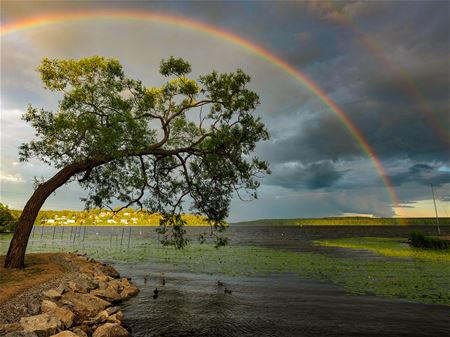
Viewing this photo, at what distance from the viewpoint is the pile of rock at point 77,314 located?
13316mm

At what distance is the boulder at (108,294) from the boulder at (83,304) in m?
2.24

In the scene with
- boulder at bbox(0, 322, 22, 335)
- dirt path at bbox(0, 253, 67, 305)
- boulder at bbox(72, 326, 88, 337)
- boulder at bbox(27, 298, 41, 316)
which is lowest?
boulder at bbox(72, 326, 88, 337)

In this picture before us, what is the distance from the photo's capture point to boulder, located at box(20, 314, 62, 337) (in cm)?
1307

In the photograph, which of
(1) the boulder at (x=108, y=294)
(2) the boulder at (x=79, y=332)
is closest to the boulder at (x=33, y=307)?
(2) the boulder at (x=79, y=332)

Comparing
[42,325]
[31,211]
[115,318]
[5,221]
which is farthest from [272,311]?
[5,221]

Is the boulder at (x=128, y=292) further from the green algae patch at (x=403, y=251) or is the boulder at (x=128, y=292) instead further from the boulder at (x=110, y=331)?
the green algae patch at (x=403, y=251)

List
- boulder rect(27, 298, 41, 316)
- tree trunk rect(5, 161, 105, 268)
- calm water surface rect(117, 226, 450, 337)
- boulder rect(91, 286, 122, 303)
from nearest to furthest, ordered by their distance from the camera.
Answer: boulder rect(27, 298, 41, 316) → calm water surface rect(117, 226, 450, 337) → boulder rect(91, 286, 122, 303) → tree trunk rect(5, 161, 105, 268)

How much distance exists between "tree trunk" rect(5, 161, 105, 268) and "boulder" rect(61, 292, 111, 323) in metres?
6.42

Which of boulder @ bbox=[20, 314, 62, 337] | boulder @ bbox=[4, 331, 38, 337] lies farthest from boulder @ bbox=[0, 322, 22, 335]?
boulder @ bbox=[4, 331, 38, 337]

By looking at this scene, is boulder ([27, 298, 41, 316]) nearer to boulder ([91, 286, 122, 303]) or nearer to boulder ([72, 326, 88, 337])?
boulder ([72, 326, 88, 337])

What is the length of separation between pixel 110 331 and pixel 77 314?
3472mm

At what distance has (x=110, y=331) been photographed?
15.2 metres

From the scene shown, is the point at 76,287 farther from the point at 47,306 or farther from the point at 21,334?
the point at 21,334

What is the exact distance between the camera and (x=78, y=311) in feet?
58.0
